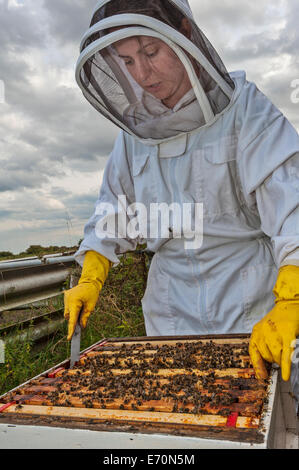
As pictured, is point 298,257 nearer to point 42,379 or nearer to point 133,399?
point 133,399

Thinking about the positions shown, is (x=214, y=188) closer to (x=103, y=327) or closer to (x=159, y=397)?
(x=159, y=397)

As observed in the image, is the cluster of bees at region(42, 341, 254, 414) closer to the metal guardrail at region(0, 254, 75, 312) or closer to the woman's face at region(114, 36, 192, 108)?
the woman's face at region(114, 36, 192, 108)

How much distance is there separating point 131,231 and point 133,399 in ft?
5.37

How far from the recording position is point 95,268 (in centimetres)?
314

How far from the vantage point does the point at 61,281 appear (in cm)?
492

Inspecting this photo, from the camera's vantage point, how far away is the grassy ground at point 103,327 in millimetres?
3693

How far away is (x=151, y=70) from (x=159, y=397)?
76.2 inches

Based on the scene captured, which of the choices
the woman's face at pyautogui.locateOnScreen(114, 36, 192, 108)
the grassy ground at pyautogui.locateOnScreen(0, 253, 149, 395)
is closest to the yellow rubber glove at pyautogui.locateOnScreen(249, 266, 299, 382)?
the woman's face at pyautogui.locateOnScreen(114, 36, 192, 108)

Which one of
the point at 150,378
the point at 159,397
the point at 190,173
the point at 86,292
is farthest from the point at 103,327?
the point at 159,397

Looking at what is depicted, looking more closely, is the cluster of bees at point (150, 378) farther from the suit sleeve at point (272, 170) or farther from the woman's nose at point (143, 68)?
the woman's nose at point (143, 68)

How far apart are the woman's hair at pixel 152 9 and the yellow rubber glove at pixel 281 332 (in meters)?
1.59

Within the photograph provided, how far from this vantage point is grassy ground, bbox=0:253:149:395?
3693 millimetres
